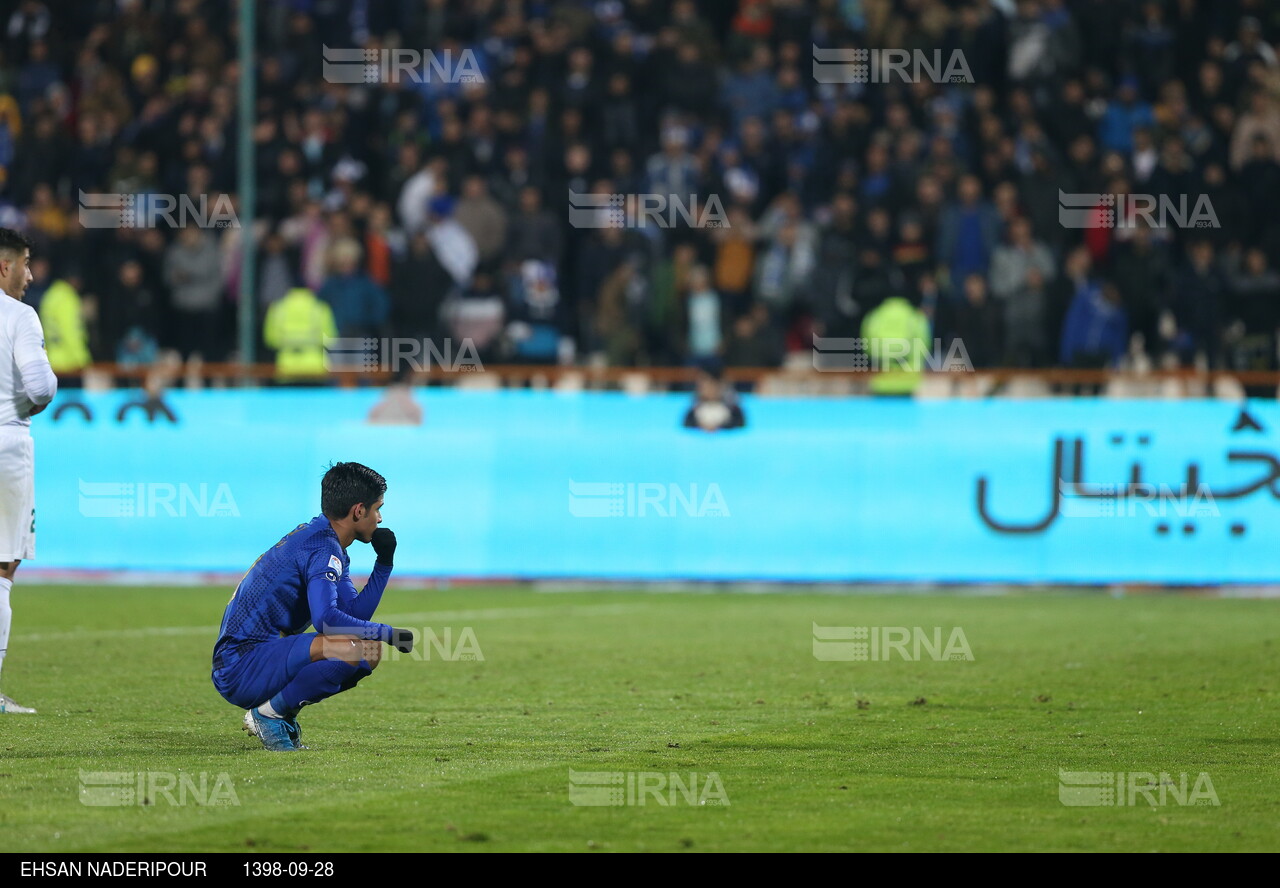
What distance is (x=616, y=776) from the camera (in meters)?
7.78

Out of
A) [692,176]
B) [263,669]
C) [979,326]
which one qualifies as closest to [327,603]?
[263,669]

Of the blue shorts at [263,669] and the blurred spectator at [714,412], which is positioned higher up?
the blurred spectator at [714,412]

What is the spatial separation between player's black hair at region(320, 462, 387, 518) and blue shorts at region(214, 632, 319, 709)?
20.0 inches

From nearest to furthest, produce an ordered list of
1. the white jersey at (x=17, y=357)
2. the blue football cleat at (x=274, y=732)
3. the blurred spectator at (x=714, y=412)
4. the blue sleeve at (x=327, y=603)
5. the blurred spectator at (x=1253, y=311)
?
the blue sleeve at (x=327, y=603), the blue football cleat at (x=274, y=732), the white jersey at (x=17, y=357), the blurred spectator at (x=714, y=412), the blurred spectator at (x=1253, y=311)

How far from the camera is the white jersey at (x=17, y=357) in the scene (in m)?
9.42

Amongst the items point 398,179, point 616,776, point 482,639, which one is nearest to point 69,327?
point 398,179

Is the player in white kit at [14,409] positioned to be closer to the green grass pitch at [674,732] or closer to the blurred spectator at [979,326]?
the green grass pitch at [674,732]

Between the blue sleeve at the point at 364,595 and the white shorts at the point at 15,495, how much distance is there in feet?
6.82

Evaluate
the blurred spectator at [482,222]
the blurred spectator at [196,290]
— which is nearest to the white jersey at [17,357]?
the blurred spectator at [482,222]

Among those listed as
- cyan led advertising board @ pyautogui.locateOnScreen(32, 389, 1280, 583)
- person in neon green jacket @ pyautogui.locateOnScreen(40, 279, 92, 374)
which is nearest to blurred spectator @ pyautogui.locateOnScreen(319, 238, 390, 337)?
person in neon green jacket @ pyautogui.locateOnScreen(40, 279, 92, 374)

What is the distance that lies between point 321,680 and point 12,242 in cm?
287

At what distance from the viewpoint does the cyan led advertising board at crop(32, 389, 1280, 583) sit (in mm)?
16125

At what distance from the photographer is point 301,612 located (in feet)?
28.0
